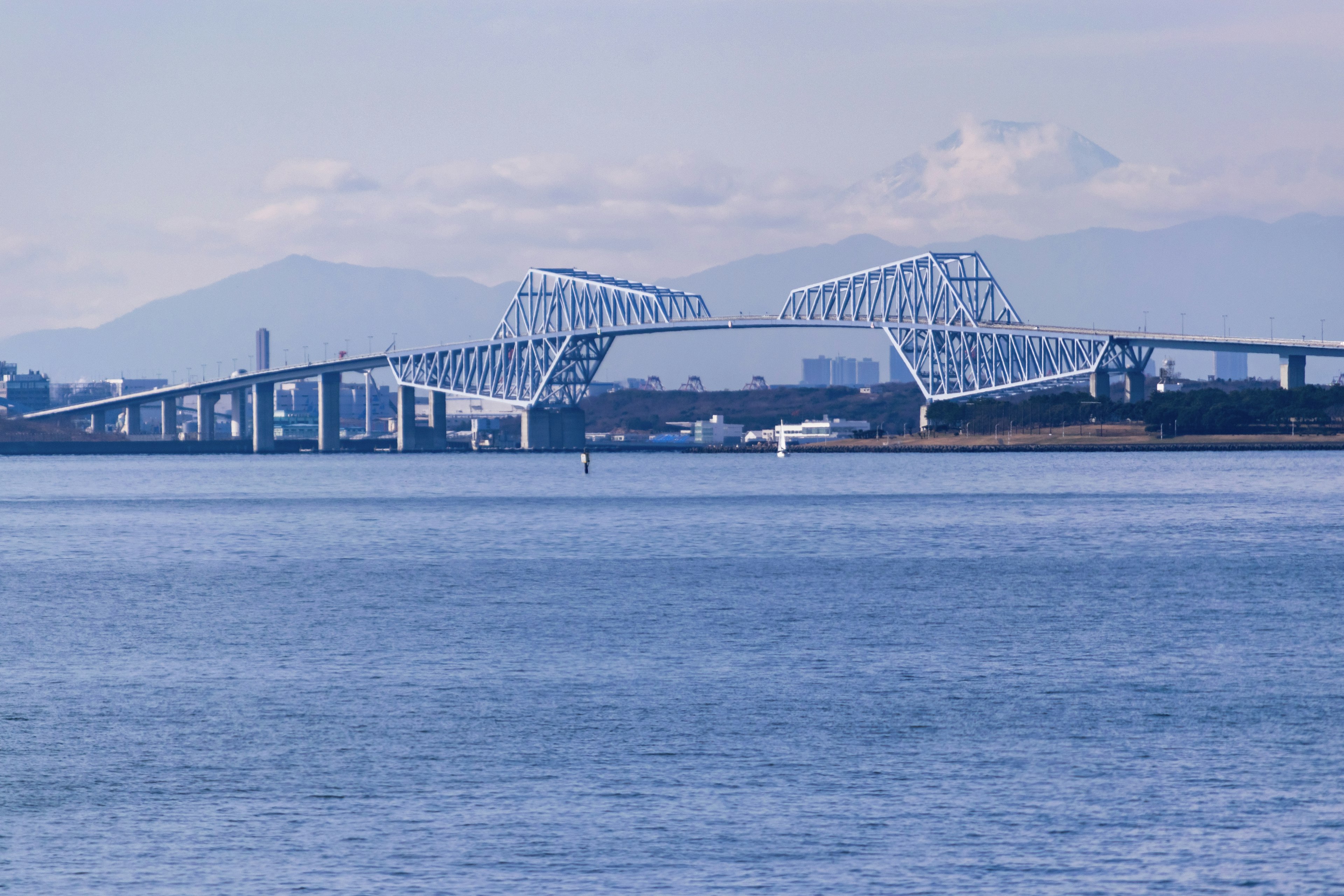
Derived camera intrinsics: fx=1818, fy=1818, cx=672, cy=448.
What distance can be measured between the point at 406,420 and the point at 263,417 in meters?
15.7

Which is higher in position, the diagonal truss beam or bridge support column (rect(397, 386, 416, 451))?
the diagonal truss beam

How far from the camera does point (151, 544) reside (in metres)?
57.0

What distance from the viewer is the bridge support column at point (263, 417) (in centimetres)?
18788

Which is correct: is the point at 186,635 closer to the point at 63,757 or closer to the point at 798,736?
the point at 63,757

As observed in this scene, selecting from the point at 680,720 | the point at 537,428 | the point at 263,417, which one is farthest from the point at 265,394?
the point at 680,720

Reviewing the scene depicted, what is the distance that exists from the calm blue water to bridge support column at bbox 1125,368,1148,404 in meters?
118

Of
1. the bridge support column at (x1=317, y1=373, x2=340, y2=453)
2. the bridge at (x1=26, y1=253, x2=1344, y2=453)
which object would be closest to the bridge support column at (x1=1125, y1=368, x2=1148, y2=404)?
the bridge at (x1=26, y1=253, x2=1344, y2=453)

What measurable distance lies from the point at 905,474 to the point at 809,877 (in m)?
103

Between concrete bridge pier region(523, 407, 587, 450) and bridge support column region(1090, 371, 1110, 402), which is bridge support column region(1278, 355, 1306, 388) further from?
concrete bridge pier region(523, 407, 587, 450)

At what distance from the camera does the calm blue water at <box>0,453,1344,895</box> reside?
Result: 15578 mm

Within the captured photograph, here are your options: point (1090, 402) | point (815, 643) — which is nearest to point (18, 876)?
point (815, 643)

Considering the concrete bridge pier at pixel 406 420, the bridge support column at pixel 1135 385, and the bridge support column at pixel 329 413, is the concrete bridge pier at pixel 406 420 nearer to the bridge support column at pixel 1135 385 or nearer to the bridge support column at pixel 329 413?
the bridge support column at pixel 329 413

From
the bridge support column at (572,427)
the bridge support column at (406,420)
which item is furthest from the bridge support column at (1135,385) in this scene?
the bridge support column at (406,420)

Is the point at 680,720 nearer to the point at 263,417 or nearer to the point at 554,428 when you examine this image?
the point at 263,417
